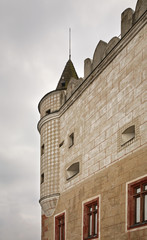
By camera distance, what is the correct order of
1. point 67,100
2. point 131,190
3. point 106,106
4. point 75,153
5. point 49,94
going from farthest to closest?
point 49,94 < point 67,100 < point 75,153 < point 106,106 < point 131,190

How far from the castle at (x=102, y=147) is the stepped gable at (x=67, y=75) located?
131cm

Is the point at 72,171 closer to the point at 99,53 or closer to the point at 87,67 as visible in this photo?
the point at 87,67

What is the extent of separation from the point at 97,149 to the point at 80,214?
3091 mm

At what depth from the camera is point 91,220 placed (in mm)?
19016

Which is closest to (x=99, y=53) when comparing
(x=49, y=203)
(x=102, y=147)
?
(x=102, y=147)

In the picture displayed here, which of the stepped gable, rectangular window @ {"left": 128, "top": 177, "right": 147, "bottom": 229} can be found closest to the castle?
rectangular window @ {"left": 128, "top": 177, "right": 147, "bottom": 229}

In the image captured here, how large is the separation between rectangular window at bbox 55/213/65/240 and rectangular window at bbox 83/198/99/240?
9.37 feet

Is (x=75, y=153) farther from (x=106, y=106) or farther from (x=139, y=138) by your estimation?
(x=139, y=138)

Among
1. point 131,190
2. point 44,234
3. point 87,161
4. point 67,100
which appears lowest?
point 44,234

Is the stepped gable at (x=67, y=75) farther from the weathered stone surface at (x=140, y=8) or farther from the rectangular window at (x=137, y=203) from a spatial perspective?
the rectangular window at (x=137, y=203)

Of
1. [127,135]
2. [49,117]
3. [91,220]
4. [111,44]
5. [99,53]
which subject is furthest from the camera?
[49,117]

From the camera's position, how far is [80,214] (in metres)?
19.8

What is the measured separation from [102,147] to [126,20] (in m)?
5.28

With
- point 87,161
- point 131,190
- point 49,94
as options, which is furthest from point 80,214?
point 49,94
